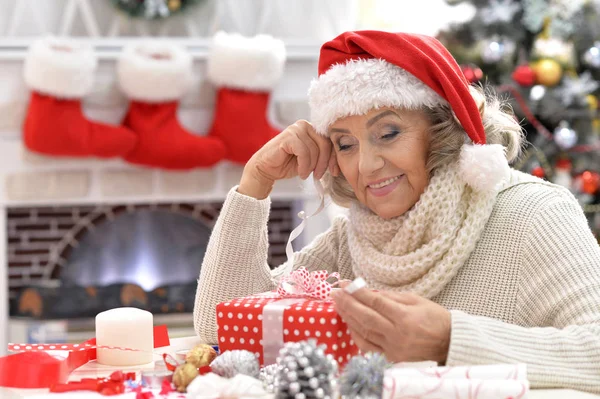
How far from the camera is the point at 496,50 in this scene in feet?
10.4

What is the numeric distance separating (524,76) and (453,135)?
1995 mm

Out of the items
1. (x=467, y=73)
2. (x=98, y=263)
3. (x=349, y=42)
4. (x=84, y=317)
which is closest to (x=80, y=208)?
(x=98, y=263)

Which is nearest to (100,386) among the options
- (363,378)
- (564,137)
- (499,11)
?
(363,378)

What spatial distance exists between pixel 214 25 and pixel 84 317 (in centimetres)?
139

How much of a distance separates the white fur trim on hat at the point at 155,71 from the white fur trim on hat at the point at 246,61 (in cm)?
12

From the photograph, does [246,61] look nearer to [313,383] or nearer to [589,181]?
[589,181]

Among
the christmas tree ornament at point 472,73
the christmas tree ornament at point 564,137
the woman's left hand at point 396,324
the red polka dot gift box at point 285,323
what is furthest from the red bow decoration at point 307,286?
the christmas tree ornament at point 564,137

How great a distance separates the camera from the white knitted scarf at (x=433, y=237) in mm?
1261

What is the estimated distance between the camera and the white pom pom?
1.24 m

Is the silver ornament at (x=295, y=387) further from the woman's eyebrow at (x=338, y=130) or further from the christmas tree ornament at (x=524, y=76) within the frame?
the christmas tree ornament at (x=524, y=76)

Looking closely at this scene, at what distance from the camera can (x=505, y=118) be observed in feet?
4.79

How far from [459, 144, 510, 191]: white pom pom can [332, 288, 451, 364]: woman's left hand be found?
33 cm

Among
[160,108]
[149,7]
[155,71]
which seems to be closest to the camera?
[155,71]

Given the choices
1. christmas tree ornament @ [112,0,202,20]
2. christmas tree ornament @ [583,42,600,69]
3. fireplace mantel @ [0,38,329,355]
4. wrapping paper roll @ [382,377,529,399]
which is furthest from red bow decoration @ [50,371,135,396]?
christmas tree ornament @ [583,42,600,69]
